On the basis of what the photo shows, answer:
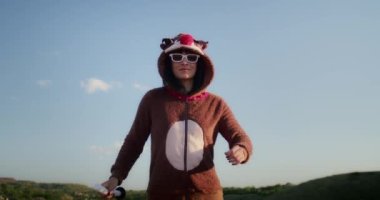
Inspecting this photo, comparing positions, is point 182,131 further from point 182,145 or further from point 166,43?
point 166,43

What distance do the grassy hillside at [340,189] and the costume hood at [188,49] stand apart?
1123cm

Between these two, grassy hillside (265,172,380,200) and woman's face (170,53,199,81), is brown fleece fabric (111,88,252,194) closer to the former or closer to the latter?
woman's face (170,53,199,81)

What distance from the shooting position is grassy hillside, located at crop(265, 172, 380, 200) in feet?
46.3

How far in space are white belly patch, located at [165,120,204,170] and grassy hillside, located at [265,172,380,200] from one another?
11.4 metres

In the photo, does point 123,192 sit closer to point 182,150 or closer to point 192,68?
point 182,150

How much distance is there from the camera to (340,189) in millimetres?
14523

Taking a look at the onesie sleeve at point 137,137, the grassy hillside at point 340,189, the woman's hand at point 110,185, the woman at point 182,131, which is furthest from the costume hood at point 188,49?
the grassy hillside at point 340,189

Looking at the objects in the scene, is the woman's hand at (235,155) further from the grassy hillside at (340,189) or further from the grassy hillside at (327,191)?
the grassy hillside at (340,189)

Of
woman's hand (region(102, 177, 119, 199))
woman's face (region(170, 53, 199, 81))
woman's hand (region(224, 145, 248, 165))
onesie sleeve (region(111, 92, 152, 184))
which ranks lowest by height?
woman's hand (region(102, 177, 119, 199))

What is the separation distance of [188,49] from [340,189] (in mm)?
11807

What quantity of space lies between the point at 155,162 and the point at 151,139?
26 centimetres

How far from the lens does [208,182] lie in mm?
3879

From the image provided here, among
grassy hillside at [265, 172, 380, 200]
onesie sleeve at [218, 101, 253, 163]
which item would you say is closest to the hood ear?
onesie sleeve at [218, 101, 253, 163]

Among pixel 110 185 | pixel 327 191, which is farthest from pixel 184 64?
pixel 327 191
